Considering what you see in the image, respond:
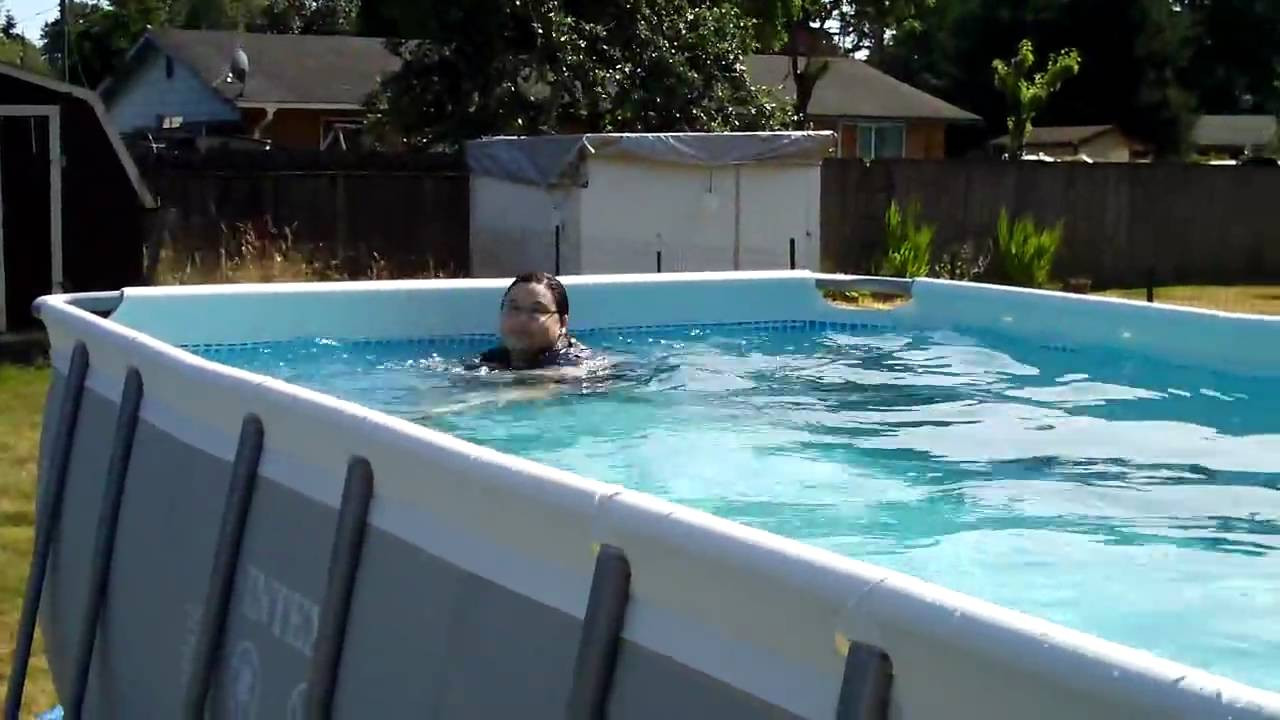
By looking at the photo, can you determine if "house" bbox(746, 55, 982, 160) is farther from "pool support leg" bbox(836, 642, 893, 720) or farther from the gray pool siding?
"pool support leg" bbox(836, 642, 893, 720)

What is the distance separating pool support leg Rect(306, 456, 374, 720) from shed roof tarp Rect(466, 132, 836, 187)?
1005cm

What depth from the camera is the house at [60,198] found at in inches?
447

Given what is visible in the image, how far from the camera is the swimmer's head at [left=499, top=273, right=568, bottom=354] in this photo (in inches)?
260

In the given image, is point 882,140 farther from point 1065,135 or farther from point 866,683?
point 866,683

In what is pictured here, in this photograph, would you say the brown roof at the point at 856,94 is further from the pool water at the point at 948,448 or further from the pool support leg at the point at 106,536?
the pool support leg at the point at 106,536

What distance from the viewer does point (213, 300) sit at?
682 cm

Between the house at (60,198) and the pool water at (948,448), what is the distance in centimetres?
515

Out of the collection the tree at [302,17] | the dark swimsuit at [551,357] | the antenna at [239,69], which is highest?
the tree at [302,17]

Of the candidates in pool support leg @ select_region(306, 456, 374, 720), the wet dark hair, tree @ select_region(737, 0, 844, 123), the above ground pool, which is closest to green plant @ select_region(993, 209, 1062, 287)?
tree @ select_region(737, 0, 844, 123)

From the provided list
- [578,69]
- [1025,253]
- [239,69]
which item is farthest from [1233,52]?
[578,69]

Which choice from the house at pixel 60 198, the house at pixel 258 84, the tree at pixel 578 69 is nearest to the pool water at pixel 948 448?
the house at pixel 60 198

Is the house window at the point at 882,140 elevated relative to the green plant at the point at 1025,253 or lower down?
elevated

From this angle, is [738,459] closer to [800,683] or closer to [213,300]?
[213,300]

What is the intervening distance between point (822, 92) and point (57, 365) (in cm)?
3128
